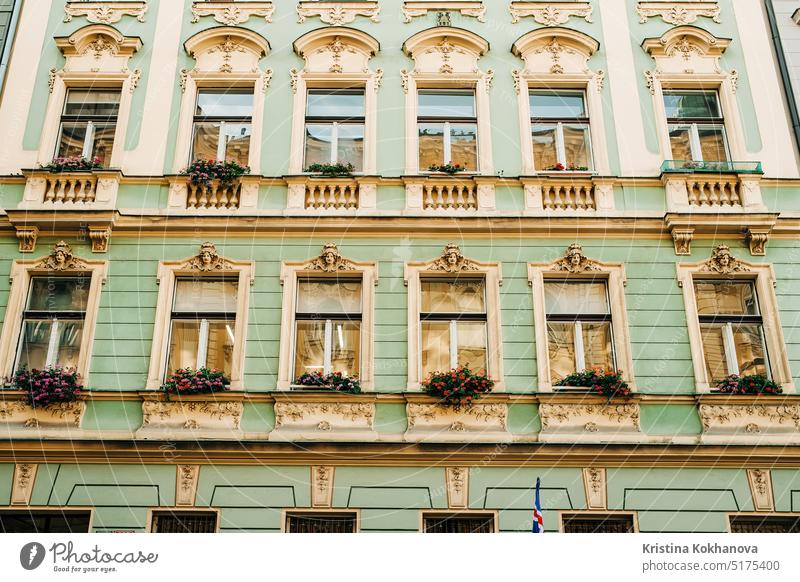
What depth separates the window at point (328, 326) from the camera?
13.0 metres

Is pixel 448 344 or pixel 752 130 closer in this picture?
pixel 448 344

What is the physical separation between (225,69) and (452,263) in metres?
5.74

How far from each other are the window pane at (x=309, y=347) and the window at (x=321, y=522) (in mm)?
2186

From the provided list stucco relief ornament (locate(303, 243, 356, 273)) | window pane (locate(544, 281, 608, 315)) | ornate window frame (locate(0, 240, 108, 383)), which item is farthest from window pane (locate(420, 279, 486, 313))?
ornate window frame (locate(0, 240, 108, 383))

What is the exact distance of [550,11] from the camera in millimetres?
15758

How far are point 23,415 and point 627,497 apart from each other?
29.9ft

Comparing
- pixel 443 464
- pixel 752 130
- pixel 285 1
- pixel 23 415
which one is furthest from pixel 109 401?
pixel 752 130

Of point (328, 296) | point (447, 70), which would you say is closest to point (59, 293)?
point (328, 296)

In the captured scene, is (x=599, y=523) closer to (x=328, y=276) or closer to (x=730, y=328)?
(x=730, y=328)

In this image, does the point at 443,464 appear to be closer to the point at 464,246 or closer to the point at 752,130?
the point at 464,246

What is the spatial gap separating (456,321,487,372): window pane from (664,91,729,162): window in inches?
193

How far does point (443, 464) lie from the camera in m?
12.1
